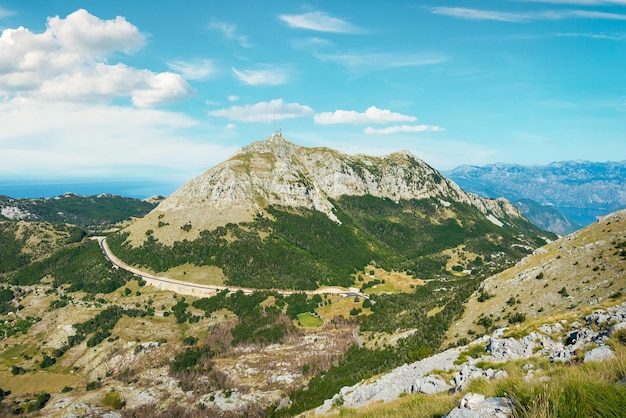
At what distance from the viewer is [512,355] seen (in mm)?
41281

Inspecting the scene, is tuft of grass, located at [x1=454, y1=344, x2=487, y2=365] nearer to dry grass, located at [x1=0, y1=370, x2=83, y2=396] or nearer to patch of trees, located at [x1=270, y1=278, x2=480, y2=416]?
patch of trees, located at [x1=270, y1=278, x2=480, y2=416]

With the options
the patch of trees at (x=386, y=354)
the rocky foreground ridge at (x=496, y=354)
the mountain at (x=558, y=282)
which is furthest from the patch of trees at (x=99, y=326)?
the mountain at (x=558, y=282)

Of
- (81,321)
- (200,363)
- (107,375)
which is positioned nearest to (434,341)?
(200,363)

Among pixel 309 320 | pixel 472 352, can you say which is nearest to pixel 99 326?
pixel 309 320

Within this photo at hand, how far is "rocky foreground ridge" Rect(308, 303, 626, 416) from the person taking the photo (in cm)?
3212

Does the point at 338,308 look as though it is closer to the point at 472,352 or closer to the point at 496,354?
the point at 472,352

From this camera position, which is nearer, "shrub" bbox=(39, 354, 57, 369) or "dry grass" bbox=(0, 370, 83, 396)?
"dry grass" bbox=(0, 370, 83, 396)

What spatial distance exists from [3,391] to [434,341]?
494ft

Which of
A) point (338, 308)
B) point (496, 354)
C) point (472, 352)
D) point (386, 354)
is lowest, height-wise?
point (338, 308)

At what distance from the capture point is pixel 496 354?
42406mm

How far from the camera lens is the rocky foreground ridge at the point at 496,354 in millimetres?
32125

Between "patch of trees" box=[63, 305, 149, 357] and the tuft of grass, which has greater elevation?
the tuft of grass

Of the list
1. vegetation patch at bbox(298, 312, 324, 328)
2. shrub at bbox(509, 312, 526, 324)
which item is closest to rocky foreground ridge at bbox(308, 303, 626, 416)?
shrub at bbox(509, 312, 526, 324)

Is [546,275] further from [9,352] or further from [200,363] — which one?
[9,352]
